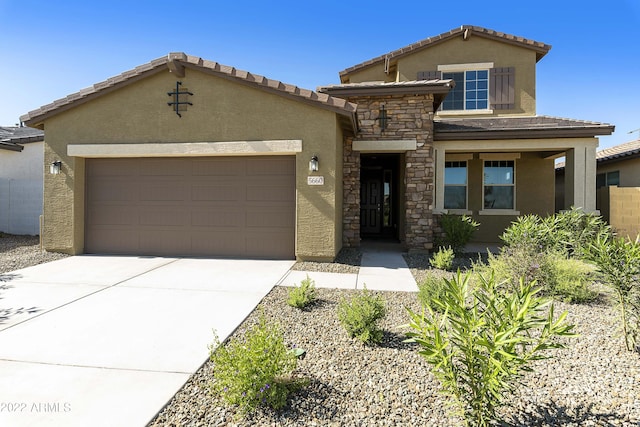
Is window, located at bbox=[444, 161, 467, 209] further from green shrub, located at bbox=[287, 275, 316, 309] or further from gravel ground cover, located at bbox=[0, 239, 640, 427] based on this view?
green shrub, located at bbox=[287, 275, 316, 309]

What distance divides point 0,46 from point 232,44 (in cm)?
598

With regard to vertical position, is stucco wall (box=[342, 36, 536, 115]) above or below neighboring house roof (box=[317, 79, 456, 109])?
above

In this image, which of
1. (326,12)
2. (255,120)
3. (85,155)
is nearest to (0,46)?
(85,155)

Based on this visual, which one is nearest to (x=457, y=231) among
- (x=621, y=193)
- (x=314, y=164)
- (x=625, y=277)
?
(x=314, y=164)

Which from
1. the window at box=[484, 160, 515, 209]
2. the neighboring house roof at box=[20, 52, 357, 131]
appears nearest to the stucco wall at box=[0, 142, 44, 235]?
the neighboring house roof at box=[20, 52, 357, 131]

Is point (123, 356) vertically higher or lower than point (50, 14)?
lower

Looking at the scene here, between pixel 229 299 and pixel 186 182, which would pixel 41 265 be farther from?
pixel 229 299

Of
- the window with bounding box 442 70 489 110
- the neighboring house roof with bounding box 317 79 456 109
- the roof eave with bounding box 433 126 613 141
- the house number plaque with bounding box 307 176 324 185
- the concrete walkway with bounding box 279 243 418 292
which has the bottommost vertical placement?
the concrete walkway with bounding box 279 243 418 292

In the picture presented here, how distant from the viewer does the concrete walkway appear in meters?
5.82

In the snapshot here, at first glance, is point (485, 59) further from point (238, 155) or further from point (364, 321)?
point (364, 321)

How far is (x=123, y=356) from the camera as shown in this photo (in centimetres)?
322

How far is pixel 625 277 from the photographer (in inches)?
135

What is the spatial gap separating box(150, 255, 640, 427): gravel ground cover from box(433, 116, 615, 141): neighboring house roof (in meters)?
6.55

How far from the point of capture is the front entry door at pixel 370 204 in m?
12.9
